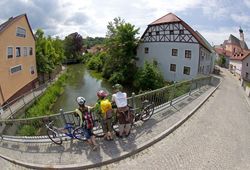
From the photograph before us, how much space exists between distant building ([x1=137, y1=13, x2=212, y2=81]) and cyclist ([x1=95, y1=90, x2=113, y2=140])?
24.4m

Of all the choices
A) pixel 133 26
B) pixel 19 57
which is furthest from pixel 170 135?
pixel 133 26

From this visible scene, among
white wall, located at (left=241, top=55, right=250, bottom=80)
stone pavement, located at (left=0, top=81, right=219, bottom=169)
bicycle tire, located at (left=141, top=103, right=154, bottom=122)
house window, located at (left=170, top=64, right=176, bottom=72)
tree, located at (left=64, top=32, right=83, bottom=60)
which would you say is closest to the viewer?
stone pavement, located at (left=0, top=81, right=219, bottom=169)

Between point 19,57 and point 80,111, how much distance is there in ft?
65.7

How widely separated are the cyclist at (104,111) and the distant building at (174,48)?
2437cm

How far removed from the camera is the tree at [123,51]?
34.7m

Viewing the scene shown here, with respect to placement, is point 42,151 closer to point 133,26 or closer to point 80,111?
point 80,111

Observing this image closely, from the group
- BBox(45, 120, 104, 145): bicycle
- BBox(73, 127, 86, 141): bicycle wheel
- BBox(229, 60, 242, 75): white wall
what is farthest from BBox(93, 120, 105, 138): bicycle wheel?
BBox(229, 60, 242, 75): white wall

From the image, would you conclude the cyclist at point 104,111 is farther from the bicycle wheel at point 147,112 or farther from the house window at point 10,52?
the house window at point 10,52

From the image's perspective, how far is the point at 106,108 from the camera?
20.3 feet

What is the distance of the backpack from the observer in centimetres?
618

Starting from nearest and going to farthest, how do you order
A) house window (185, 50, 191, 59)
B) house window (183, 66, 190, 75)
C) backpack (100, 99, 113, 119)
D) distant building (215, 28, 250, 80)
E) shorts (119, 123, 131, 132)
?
backpack (100, 99, 113, 119) → shorts (119, 123, 131, 132) → house window (185, 50, 191, 59) → house window (183, 66, 190, 75) → distant building (215, 28, 250, 80)

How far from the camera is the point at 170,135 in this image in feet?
23.9

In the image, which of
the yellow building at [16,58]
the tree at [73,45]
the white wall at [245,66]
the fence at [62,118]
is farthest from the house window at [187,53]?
the tree at [73,45]

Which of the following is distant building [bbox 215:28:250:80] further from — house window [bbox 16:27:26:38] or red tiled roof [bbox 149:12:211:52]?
house window [bbox 16:27:26:38]
